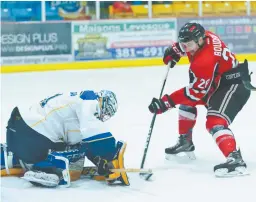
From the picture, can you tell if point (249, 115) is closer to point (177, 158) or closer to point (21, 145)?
point (177, 158)

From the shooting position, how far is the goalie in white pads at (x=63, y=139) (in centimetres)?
347

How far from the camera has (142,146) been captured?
15.0 feet

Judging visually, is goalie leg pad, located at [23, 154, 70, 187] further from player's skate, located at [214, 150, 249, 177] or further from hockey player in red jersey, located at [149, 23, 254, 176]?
player's skate, located at [214, 150, 249, 177]

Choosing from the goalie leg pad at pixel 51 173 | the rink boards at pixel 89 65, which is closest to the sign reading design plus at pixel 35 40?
the rink boards at pixel 89 65

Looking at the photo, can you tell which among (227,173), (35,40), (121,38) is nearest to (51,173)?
(227,173)

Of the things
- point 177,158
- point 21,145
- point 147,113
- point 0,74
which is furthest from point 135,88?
point 21,145

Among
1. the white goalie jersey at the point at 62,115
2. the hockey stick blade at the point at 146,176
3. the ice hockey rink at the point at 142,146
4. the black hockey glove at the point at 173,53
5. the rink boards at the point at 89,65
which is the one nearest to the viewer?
the ice hockey rink at the point at 142,146

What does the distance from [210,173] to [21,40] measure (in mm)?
4974

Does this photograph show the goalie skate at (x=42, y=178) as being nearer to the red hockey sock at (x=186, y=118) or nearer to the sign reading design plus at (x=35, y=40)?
the red hockey sock at (x=186, y=118)

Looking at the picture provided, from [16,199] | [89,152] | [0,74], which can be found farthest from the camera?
[0,74]

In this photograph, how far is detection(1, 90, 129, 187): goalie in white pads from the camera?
3469 millimetres

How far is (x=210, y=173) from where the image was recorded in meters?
3.87

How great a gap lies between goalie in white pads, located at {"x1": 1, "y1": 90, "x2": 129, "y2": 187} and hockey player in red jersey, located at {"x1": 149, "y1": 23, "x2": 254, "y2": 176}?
48 centimetres

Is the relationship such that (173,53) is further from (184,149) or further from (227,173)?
(227,173)
